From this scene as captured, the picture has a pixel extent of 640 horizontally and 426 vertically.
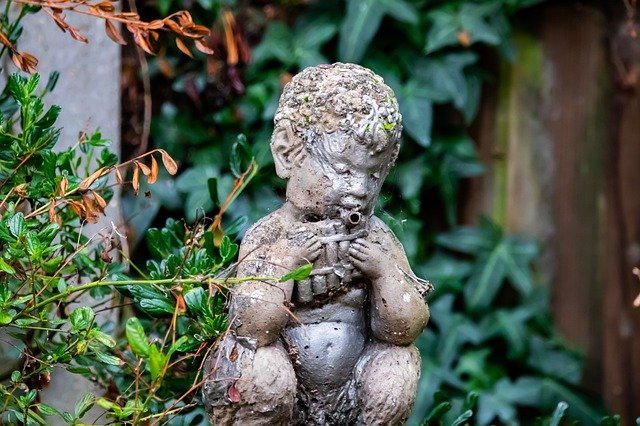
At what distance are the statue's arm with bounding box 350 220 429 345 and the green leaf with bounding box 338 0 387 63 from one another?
1.35 metres

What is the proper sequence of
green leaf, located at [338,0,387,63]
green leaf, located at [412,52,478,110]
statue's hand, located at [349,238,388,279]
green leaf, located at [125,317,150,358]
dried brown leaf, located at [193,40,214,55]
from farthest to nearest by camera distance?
green leaf, located at [412,52,478,110] < green leaf, located at [338,0,387,63] < dried brown leaf, located at [193,40,214,55] < statue's hand, located at [349,238,388,279] < green leaf, located at [125,317,150,358]

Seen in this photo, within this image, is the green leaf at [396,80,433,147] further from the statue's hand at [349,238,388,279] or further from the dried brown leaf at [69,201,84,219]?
the dried brown leaf at [69,201,84,219]

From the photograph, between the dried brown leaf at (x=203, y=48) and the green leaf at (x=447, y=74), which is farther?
the green leaf at (x=447, y=74)

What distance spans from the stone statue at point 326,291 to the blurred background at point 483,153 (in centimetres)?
120

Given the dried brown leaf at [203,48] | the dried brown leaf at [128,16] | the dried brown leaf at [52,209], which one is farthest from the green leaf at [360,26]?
the dried brown leaf at [52,209]

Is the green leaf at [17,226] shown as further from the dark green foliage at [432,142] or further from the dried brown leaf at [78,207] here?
the dark green foliage at [432,142]

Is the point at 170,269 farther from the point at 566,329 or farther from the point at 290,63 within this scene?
the point at 566,329

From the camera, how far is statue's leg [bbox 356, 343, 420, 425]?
196cm

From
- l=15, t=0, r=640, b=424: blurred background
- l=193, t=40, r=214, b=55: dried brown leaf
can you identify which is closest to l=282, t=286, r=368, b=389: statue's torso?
l=193, t=40, r=214, b=55: dried brown leaf

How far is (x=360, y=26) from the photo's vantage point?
129 inches

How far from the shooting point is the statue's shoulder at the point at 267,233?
6.54 ft

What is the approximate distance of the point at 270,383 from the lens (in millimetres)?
1899

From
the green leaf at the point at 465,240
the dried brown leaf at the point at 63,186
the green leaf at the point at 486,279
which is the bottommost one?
the green leaf at the point at 486,279

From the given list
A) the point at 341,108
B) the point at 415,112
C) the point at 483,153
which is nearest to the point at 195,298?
the point at 341,108
